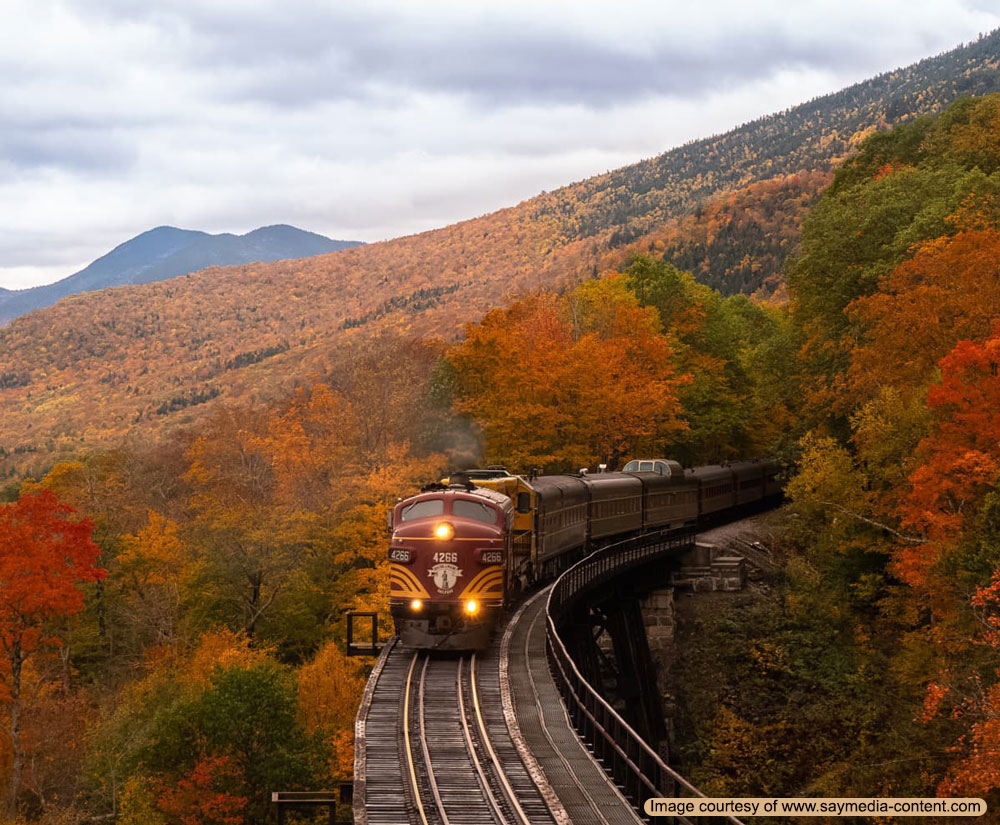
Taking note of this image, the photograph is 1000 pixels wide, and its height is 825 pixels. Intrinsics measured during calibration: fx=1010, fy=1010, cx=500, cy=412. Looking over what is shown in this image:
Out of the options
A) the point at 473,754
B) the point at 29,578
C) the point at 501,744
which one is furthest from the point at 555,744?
the point at 29,578

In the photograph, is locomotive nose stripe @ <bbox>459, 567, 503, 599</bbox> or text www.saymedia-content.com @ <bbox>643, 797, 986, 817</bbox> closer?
text www.saymedia-content.com @ <bbox>643, 797, 986, 817</bbox>

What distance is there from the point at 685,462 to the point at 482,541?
159ft

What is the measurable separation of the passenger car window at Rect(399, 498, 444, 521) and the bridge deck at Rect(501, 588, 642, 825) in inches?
157

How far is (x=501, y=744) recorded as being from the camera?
18906mm

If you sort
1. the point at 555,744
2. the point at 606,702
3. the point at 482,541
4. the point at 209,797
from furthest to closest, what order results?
the point at 209,797 → the point at 482,541 → the point at 606,702 → the point at 555,744

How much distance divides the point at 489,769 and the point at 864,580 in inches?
1098

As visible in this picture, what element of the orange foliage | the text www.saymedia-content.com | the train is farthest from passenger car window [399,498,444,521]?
the orange foliage

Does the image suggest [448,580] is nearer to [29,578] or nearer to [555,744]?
[555,744]

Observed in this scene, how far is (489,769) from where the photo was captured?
17.6 metres

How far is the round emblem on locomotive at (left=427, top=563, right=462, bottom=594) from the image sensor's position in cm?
2470

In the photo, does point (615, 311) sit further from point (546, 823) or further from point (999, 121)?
point (546, 823)

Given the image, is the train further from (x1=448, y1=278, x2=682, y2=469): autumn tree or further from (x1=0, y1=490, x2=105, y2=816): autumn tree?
(x1=0, y1=490, x2=105, y2=816): autumn tree

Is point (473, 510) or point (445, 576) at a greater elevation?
point (473, 510)

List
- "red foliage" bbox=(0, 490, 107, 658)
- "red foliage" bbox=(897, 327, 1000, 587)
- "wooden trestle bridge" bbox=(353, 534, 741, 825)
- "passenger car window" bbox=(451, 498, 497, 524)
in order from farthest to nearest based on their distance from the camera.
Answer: "red foliage" bbox=(0, 490, 107, 658) → "red foliage" bbox=(897, 327, 1000, 587) → "passenger car window" bbox=(451, 498, 497, 524) → "wooden trestle bridge" bbox=(353, 534, 741, 825)
